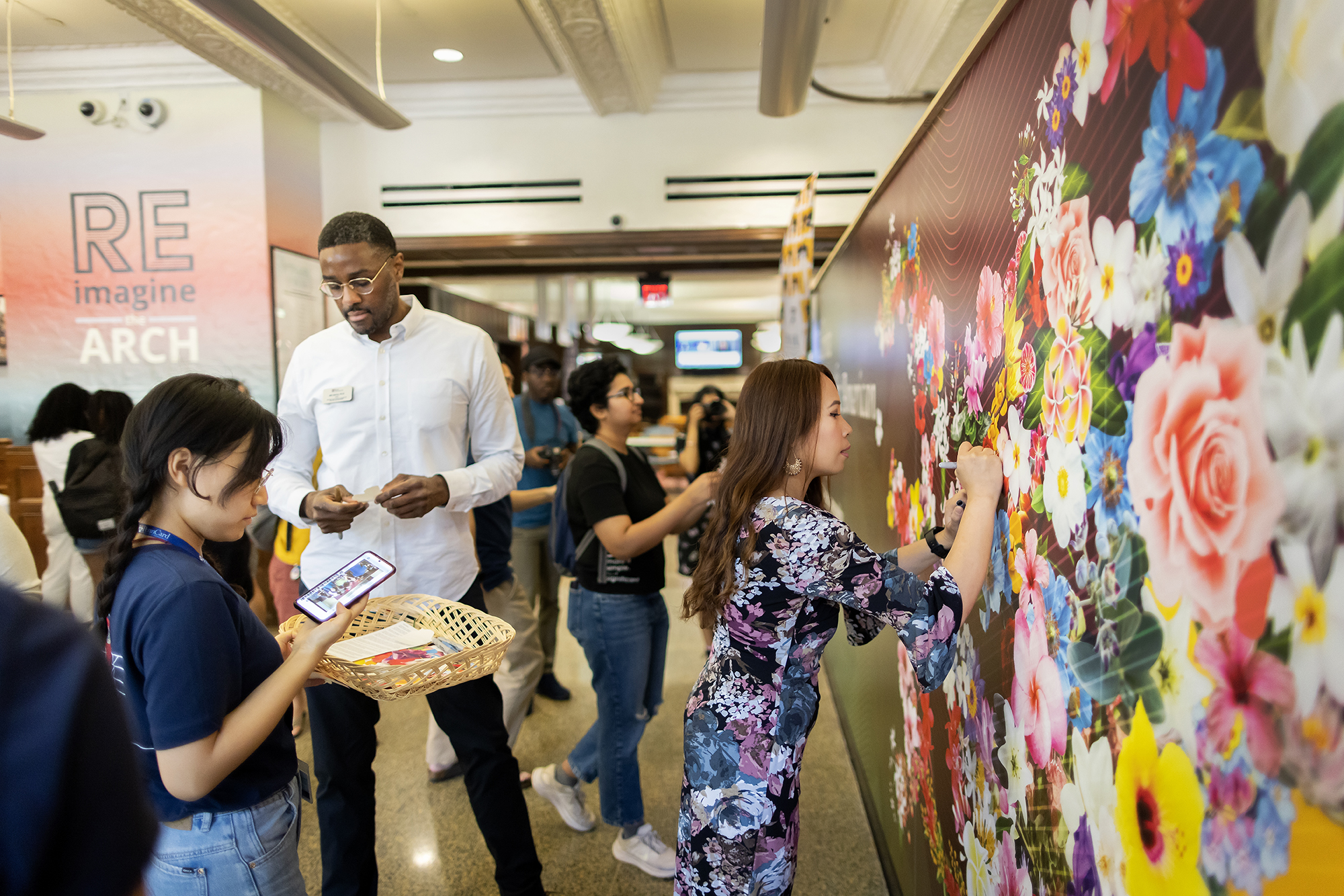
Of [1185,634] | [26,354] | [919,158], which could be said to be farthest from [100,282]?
[1185,634]

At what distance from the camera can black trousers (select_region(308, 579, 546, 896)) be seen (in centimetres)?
197

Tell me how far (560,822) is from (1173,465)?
8.65 feet

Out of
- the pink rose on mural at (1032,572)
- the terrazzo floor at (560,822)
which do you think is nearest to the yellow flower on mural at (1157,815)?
the pink rose on mural at (1032,572)

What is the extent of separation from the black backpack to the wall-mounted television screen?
520 inches

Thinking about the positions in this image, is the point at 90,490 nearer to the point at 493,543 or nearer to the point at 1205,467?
the point at 493,543

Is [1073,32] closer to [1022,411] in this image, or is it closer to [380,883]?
[1022,411]

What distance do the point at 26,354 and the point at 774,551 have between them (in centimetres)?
549

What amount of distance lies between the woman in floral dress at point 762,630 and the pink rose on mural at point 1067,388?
0.95 feet

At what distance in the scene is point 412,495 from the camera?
1901mm

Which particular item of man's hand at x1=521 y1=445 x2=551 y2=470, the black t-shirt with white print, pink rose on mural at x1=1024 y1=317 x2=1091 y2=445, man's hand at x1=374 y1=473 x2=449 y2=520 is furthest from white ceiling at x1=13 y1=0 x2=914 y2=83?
pink rose on mural at x1=1024 y1=317 x2=1091 y2=445

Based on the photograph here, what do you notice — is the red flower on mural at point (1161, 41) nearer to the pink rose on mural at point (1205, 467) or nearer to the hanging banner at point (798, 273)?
the pink rose on mural at point (1205, 467)

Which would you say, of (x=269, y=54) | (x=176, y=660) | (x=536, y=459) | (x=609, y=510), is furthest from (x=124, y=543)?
(x=536, y=459)

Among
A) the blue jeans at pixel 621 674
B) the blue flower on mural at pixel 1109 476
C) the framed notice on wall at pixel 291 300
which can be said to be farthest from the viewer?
the framed notice on wall at pixel 291 300

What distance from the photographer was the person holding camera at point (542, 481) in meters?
3.84
